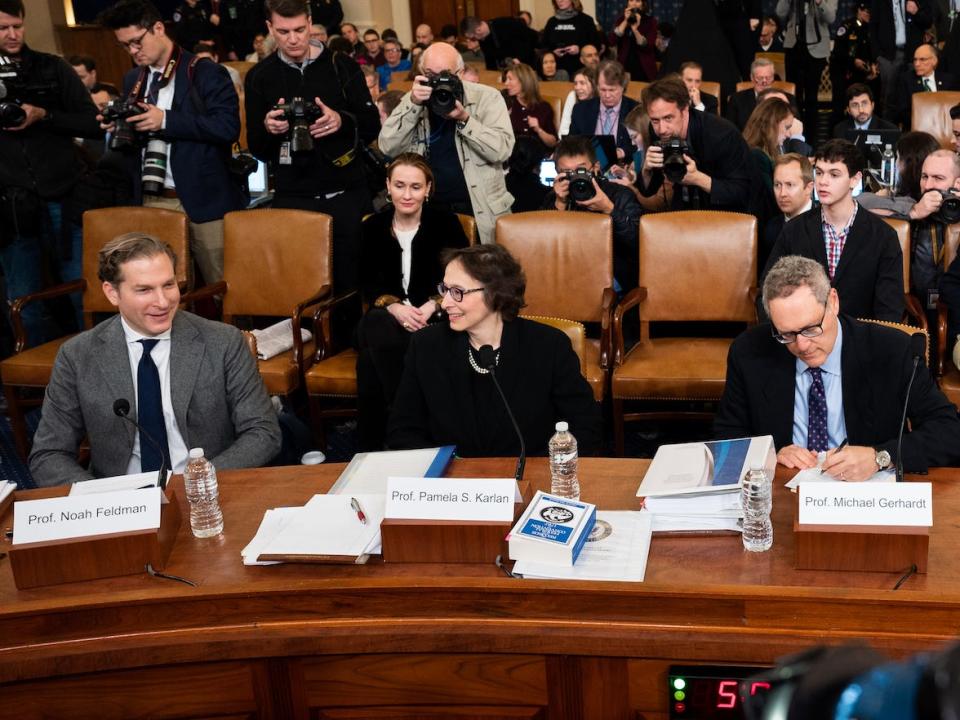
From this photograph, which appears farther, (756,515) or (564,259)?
(564,259)

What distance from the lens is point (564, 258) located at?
4023mm

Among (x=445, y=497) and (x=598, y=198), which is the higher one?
(x=598, y=198)

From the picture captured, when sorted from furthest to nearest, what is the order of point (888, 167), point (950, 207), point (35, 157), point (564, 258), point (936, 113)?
point (936, 113) < point (888, 167) < point (35, 157) < point (564, 258) < point (950, 207)

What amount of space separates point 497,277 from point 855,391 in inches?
37.1

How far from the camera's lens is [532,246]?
4.04m

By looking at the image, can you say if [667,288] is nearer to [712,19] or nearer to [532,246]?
[532,246]

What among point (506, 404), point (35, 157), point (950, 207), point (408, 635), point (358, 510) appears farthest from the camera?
point (35, 157)

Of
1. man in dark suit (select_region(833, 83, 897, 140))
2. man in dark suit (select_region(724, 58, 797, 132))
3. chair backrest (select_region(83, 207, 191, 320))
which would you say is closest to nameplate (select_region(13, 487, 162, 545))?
chair backrest (select_region(83, 207, 191, 320))

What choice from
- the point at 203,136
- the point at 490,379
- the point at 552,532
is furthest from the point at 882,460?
the point at 203,136

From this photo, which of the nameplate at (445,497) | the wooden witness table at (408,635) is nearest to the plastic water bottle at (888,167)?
the wooden witness table at (408,635)

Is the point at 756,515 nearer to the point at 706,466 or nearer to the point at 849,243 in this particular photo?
the point at 706,466

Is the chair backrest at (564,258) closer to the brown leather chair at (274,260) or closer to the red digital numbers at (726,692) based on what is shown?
the brown leather chair at (274,260)

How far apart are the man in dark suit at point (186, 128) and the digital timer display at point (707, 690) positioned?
10.7ft

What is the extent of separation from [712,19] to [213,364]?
5990 mm
